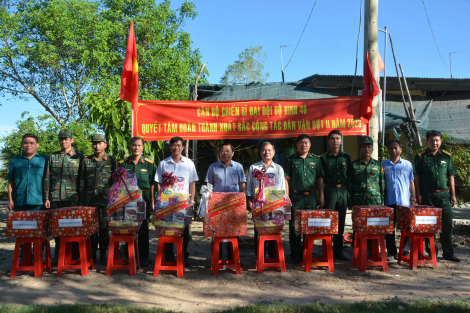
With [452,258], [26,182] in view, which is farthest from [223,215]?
[452,258]

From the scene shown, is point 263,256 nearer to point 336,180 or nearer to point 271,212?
point 271,212

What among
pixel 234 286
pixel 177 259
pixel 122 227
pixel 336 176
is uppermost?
pixel 336 176

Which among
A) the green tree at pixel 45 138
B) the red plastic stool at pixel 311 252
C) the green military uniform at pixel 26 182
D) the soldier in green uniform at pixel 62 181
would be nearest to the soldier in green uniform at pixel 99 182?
the soldier in green uniform at pixel 62 181

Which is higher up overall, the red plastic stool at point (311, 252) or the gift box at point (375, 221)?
the gift box at point (375, 221)

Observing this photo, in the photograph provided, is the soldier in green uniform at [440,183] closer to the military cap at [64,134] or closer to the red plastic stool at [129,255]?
the red plastic stool at [129,255]

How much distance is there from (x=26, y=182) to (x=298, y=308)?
3665 mm

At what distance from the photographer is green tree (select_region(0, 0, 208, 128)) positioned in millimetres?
15898

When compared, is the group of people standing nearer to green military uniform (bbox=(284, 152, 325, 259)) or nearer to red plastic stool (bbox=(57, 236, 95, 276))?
green military uniform (bbox=(284, 152, 325, 259))

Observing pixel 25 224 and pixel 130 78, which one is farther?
pixel 130 78

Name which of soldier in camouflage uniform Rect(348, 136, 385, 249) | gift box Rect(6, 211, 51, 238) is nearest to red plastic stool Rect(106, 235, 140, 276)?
gift box Rect(6, 211, 51, 238)

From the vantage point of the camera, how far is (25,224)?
A: 409 centimetres

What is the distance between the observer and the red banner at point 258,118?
555 cm

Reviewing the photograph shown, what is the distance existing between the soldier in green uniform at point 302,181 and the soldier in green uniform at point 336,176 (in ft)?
0.30

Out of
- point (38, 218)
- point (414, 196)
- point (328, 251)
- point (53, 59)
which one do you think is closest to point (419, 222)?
point (414, 196)
